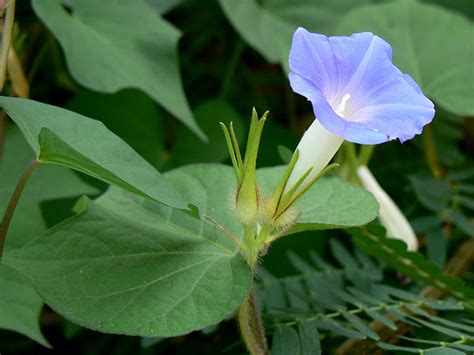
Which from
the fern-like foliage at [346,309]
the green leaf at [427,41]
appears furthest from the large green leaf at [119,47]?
the green leaf at [427,41]

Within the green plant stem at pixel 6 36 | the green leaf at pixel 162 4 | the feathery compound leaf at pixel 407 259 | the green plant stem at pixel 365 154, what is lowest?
the green plant stem at pixel 365 154

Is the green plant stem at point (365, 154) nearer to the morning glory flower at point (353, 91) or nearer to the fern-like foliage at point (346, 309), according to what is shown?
the fern-like foliage at point (346, 309)

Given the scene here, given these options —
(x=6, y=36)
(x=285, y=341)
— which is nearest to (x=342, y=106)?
(x=285, y=341)

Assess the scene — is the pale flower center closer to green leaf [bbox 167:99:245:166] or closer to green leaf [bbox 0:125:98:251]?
green leaf [bbox 0:125:98:251]

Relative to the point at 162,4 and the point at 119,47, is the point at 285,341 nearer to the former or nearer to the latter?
the point at 119,47

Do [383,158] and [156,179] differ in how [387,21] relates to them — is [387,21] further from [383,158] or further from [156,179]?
[156,179]

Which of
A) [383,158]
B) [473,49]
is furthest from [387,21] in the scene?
[383,158]
